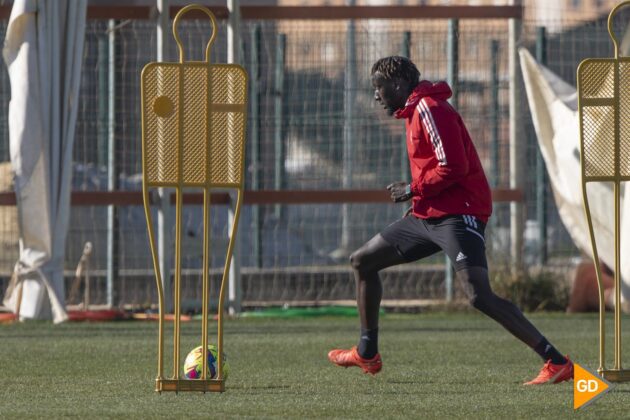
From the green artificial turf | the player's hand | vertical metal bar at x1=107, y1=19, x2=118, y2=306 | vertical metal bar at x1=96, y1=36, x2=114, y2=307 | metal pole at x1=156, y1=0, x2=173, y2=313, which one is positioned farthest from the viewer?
vertical metal bar at x1=96, y1=36, x2=114, y2=307

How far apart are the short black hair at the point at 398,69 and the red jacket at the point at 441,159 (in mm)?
81

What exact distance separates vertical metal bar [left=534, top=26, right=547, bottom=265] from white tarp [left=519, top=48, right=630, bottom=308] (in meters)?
0.73

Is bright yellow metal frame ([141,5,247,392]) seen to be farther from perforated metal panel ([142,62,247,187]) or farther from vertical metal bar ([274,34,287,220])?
vertical metal bar ([274,34,287,220])

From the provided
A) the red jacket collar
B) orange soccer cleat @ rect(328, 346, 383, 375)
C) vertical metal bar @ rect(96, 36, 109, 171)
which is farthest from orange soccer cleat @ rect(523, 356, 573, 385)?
vertical metal bar @ rect(96, 36, 109, 171)

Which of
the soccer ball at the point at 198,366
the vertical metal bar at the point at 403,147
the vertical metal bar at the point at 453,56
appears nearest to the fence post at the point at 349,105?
the vertical metal bar at the point at 403,147

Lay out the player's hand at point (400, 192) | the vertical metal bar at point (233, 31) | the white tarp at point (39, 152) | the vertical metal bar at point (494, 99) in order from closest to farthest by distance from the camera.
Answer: the player's hand at point (400, 192) < the white tarp at point (39, 152) < the vertical metal bar at point (233, 31) < the vertical metal bar at point (494, 99)

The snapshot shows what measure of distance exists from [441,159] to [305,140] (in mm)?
8196

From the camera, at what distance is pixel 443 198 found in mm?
8625

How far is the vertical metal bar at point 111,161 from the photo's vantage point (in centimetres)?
1561

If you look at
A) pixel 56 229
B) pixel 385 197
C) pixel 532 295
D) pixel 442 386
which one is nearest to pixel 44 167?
pixel 56 229

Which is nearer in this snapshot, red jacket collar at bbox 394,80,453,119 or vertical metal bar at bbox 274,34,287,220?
red jacket collar at bbox 394,80,453,119

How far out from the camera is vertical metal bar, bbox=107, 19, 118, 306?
1561cm

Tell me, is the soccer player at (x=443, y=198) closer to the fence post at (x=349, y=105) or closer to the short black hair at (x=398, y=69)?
the short black hair at (x=398, y=69)

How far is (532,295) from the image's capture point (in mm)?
15562
